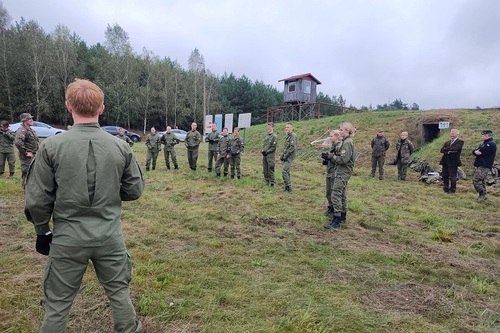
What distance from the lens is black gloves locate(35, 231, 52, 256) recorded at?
211 cm

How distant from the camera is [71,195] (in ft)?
6.58

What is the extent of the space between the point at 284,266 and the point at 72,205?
279 cm

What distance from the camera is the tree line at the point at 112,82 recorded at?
31141 mm

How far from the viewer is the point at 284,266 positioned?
4105 mm

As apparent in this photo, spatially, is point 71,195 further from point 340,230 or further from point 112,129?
point 112,129

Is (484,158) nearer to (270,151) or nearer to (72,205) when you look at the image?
(270,151)

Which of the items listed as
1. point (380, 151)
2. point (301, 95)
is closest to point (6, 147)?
point (380, 151)

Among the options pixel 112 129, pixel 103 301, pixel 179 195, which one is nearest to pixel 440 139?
pixel 179 195

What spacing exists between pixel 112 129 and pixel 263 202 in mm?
23495

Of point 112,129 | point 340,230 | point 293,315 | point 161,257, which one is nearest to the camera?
point 293,315

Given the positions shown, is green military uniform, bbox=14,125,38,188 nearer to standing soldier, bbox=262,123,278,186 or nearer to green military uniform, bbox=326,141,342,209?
standing soldier, bbox=262,123,278,186

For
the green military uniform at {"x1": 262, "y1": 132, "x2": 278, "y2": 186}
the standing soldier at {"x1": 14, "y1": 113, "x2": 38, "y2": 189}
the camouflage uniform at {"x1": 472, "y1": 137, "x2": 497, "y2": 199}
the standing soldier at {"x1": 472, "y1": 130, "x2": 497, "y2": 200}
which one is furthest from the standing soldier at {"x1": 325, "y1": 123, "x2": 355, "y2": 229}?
the standing soldier at {"x1": 14, "y1": 113, "x2": 38, "y2": 189}

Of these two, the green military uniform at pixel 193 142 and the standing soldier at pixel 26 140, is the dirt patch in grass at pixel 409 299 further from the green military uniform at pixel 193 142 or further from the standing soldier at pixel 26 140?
the green military uniform at pixel 193 142

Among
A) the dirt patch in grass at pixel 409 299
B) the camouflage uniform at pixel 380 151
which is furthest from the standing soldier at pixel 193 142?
the dirt patch in grass at pixel 409 299
